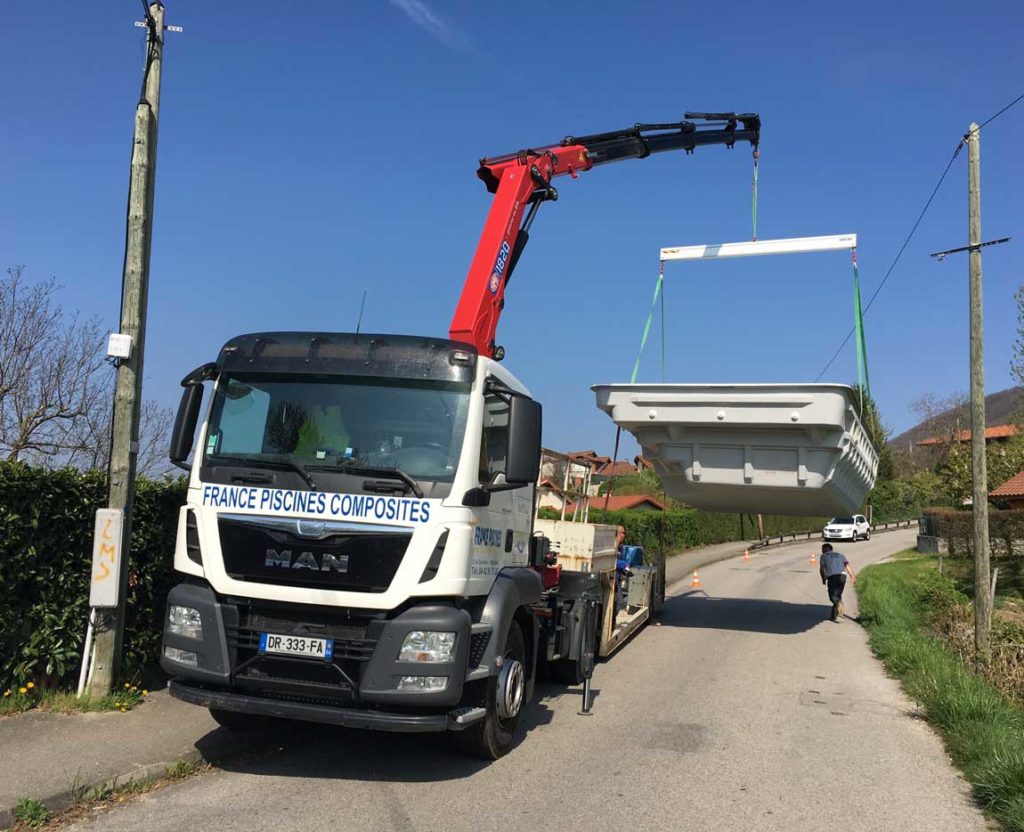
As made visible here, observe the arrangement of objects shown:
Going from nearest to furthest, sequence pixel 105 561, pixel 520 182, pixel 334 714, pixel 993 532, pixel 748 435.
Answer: pixel 334 714
pixel 105 561
pixel 520 182
pixel 748 435
pixel 993 532

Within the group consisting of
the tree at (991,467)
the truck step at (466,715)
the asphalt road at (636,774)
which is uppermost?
the tree at (991,467)

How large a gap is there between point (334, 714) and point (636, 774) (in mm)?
2271

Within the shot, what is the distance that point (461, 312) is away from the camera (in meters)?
8.55

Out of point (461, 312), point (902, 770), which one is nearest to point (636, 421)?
point (461, 312)

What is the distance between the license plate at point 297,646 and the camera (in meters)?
4.97

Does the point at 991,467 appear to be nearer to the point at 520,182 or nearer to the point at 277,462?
the point at 520,182

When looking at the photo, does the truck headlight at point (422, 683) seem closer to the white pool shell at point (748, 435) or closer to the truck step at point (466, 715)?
the truck step at point (466, 715)

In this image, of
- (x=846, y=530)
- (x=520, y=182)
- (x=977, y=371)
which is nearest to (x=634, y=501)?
(x=846, y=530)

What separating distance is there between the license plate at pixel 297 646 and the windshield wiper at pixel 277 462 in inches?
36.7

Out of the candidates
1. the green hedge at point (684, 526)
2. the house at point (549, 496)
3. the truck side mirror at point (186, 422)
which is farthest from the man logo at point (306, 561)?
the green hedge at point (684, 526)

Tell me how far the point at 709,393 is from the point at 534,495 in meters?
4.26

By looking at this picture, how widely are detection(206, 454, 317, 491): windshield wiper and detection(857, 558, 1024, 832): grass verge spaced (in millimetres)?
4726

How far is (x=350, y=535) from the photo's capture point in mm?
5027

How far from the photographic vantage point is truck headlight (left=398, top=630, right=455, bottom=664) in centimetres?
487
